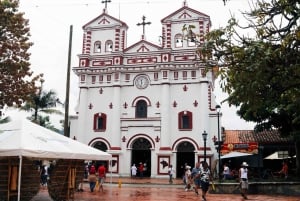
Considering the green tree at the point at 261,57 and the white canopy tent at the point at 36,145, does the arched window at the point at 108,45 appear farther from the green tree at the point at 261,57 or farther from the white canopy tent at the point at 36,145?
the green tree at the point at 261,57

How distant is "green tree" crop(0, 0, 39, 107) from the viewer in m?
18.3

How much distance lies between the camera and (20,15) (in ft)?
61.4

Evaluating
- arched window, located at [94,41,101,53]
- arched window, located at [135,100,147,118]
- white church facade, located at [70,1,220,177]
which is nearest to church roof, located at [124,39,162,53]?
white church facade, located at [70,1,220,177]

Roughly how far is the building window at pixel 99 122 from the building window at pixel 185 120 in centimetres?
731

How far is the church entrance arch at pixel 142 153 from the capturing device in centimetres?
3747

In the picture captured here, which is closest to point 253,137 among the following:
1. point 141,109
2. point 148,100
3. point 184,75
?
point 184,75

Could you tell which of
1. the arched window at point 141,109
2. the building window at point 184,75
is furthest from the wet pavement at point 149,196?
the building window at point 184,75

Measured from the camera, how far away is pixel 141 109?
38312mm

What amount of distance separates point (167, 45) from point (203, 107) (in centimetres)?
694

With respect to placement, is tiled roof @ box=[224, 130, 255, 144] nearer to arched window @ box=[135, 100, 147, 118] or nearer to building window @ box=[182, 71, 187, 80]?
building window @ box=[182, 71, 187, 80]

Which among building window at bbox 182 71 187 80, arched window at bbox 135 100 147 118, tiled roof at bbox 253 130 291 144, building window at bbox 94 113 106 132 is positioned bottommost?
tiled roof at bbox 253 130 291 144

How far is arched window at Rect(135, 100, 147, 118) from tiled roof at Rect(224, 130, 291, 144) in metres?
8.42

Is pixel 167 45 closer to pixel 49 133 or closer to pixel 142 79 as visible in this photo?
pixel 142 79

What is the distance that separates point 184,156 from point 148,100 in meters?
6.16
